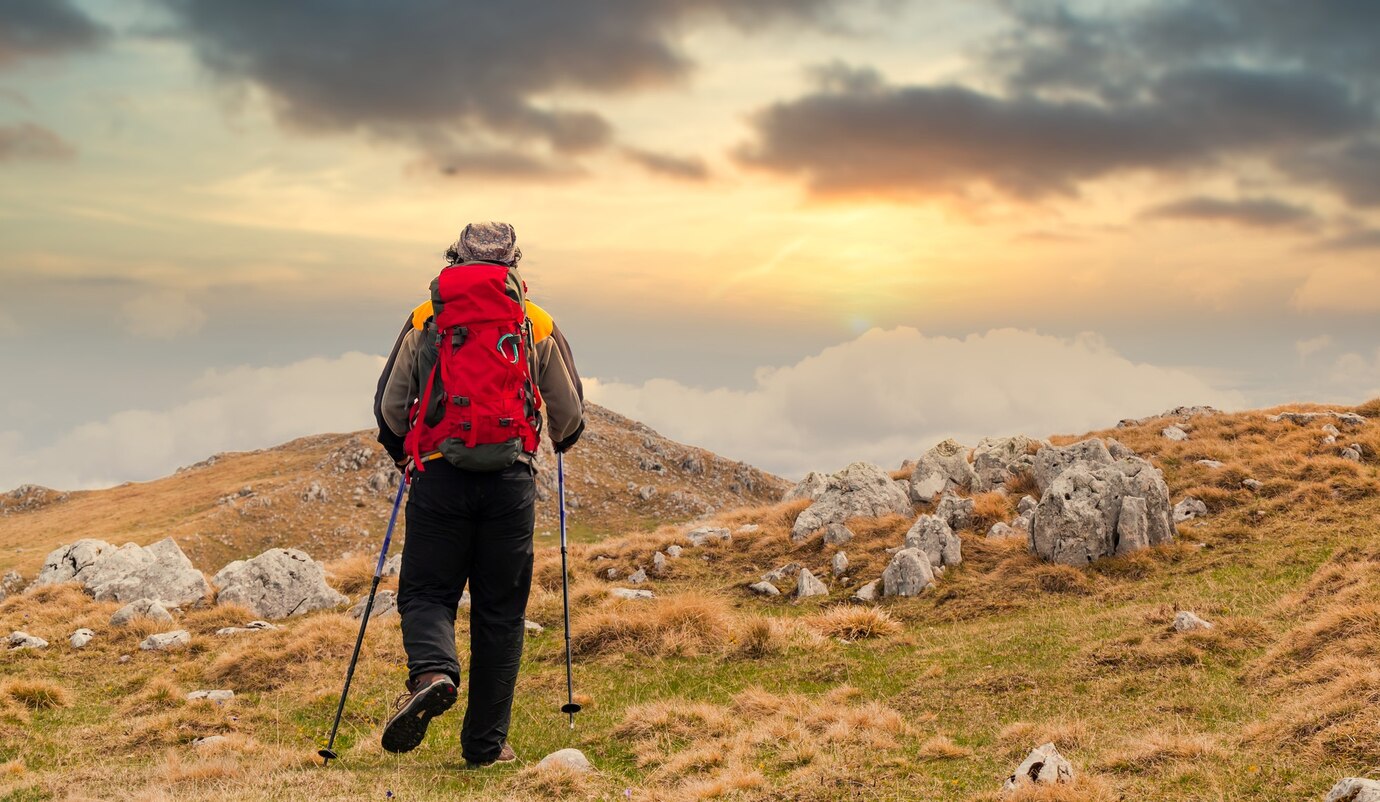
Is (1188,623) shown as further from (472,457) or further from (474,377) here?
(474,377)

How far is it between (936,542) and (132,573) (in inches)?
854

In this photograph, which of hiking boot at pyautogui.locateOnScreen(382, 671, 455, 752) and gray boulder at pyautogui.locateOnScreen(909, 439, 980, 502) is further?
gray boulder at pyautogui.locateOnScreen(909, 439, 980, 502)

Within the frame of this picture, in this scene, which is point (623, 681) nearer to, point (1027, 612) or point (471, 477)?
point (471, 477)

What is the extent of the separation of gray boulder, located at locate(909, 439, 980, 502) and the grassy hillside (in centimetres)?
536

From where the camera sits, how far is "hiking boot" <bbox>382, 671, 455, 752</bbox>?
7.52m

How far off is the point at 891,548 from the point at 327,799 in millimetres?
17257

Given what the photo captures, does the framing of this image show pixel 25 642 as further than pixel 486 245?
Yes

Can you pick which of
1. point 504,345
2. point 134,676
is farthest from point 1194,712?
point 134,676

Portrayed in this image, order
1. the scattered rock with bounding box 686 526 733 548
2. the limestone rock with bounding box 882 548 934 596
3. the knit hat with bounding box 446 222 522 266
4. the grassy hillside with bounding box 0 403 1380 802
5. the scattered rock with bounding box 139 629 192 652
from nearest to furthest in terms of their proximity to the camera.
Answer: the grassy hillside with bounding box 0 403 1380 802
the knit hat with bounding box 446 222 522 266
the scattered rock with bounding box 139 629 192 652
the limestone rock with bounding box 882 548 934 596
the scattered rock with bounding box 686 526 733 548

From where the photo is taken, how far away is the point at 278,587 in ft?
75.0

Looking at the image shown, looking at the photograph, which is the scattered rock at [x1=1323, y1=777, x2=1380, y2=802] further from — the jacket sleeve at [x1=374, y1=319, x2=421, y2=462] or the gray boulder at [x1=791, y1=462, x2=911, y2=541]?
the gray boulder at [x1=791, y1=462, x2=911, y2=541]

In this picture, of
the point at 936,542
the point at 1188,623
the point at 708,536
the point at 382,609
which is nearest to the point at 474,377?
the point at 1188,623

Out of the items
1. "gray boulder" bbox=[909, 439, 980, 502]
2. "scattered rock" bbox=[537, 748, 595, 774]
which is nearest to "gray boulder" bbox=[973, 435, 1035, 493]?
"gray boulder" bbox=[909, 439, 980, 502]

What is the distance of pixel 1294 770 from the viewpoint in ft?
25.4
